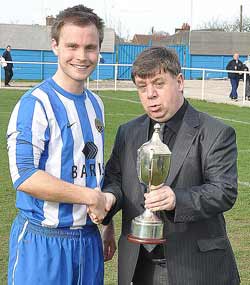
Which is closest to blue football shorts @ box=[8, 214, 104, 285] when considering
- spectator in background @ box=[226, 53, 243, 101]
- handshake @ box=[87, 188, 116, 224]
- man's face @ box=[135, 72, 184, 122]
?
handshake @ box=[87, 188, 116, 224]

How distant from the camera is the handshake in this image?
286 centimetres

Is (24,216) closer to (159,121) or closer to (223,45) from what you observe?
(159,121)

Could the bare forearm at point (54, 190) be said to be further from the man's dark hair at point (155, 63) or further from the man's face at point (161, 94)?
the man's dark hair at point (155, 63)

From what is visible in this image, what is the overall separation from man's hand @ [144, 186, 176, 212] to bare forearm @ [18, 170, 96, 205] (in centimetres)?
32

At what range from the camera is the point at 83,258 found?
3125 mm

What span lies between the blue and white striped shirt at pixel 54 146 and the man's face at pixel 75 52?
3.1 inches

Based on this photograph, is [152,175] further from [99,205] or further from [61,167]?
[61,167]

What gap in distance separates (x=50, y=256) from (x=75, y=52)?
959mm

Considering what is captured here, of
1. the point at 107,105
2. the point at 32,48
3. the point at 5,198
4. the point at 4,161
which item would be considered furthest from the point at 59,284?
the point at 32,48

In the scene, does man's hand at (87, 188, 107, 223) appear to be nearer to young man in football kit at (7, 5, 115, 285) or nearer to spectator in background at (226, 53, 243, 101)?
young man in football kit at (7, 5, 115, 285)

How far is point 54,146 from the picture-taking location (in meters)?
2.97

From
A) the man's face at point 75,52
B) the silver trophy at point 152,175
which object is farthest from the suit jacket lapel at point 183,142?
the man's face at point 75,52

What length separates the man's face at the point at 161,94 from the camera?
286 centimetres

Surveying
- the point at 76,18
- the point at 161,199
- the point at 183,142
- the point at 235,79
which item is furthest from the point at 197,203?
the point at 235,79
